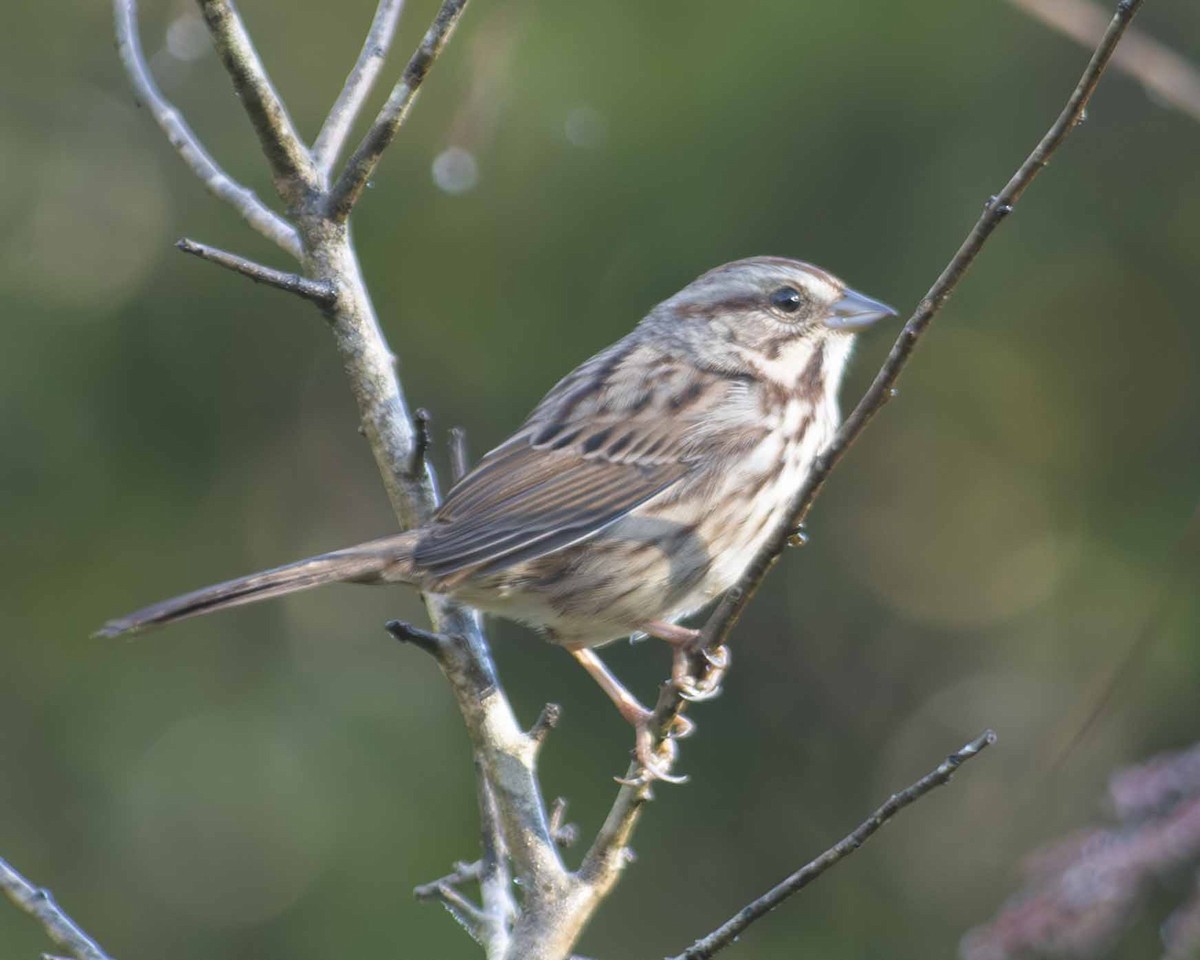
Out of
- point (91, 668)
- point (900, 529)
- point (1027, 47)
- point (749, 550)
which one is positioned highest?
point (1027, 47)

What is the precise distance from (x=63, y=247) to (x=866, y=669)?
3.66 m

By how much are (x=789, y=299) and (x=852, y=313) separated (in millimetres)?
171

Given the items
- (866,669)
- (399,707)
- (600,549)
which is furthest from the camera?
(866,669)

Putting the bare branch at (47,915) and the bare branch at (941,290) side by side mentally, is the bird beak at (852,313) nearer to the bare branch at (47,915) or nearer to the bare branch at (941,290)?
the bare branch at (941,290)

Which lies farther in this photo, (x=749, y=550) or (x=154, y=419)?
(x=154, y=419)

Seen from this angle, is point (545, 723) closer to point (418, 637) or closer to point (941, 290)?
point (418, 637)

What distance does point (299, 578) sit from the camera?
3523mm

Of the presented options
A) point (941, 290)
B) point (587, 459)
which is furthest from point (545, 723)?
point (587, 459)

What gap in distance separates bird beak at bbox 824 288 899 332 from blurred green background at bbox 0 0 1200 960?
1.87m

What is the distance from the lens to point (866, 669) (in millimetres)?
6879

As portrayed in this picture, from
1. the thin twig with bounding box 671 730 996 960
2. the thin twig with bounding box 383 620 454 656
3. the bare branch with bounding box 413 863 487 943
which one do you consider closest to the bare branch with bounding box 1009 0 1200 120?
the thin twig with bounding box 671 730 996 960

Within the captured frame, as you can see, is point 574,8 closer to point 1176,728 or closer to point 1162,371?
point 1162,371

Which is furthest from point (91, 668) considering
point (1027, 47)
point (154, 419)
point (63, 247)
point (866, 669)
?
point (1027, 47)

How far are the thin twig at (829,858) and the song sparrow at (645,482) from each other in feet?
3.27
